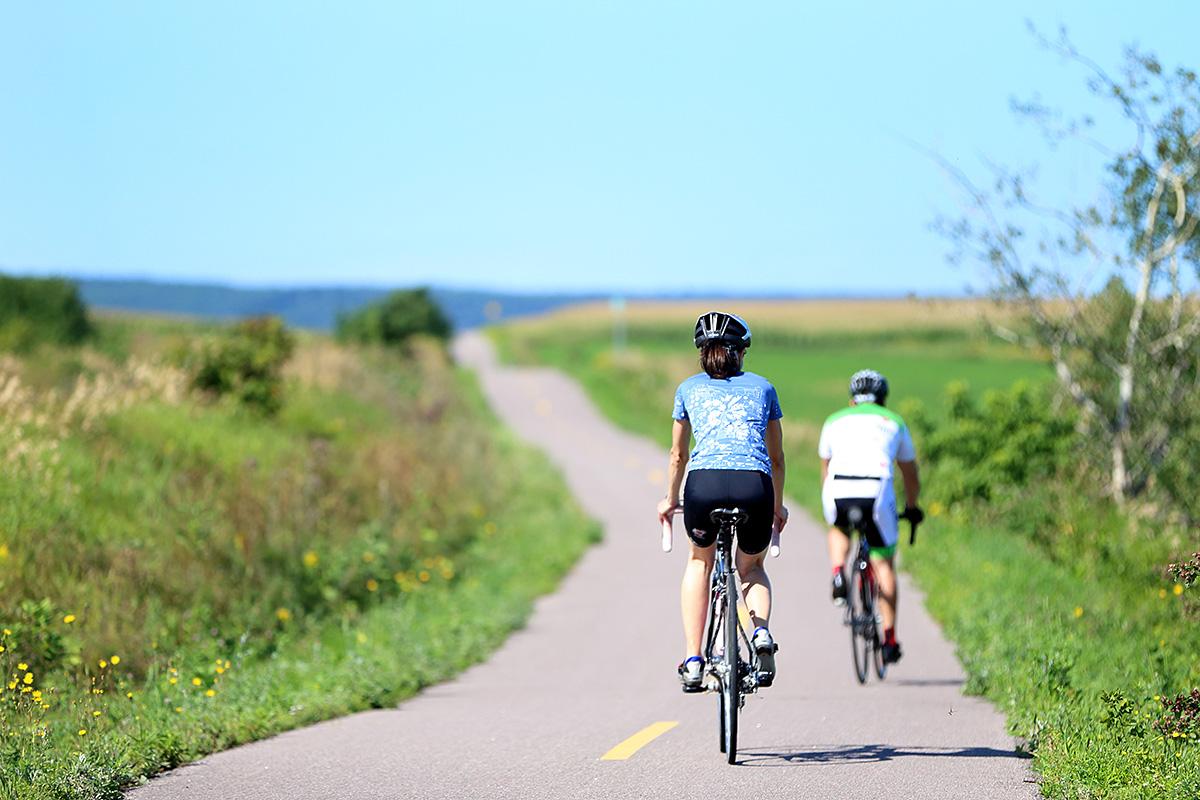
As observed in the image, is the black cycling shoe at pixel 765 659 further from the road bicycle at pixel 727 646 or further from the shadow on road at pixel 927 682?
the shadow on road at pixel 927 682

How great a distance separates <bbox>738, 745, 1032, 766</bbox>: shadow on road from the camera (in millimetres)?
7750

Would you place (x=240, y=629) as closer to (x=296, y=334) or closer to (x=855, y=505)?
(x=855, y=505)

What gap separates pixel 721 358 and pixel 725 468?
21.7 inches

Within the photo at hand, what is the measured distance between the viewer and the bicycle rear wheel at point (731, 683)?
7.49 m

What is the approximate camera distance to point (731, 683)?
750 centimetres

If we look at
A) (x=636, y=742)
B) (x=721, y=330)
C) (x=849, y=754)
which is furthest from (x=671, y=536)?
(x=849, y=754)

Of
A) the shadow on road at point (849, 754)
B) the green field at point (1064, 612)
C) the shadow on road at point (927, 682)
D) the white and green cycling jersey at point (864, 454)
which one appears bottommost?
the shadow on road at point (927, 682)

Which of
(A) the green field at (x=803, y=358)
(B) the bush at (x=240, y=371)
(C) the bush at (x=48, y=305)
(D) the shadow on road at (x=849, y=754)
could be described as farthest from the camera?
(C) the bush at (x=48, y=305)

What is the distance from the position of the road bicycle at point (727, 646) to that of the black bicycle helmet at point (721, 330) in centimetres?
84

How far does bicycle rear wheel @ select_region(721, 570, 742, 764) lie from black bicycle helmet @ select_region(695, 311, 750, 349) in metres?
1.16

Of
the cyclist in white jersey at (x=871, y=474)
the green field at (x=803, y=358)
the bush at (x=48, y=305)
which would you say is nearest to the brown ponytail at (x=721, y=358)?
the cyclist in white jersey at (x=871, y=474)

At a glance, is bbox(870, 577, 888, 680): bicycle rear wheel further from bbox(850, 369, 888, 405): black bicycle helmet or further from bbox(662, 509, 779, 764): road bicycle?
bbox(662, 509, 779, 764): road bicycle

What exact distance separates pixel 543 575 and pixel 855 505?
25.6ft

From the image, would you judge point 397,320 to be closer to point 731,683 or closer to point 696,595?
point 696,595
